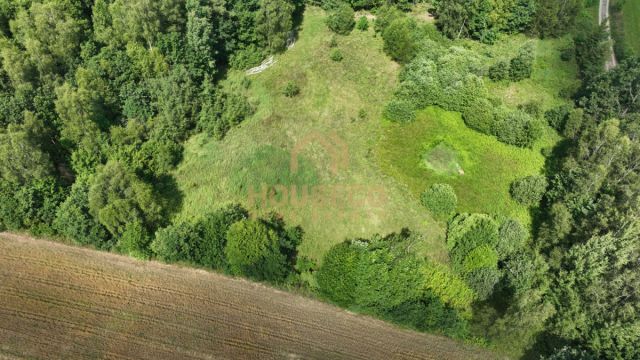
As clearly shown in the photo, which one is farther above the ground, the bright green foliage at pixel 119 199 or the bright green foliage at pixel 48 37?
the bright green foliage at pixel 48 37

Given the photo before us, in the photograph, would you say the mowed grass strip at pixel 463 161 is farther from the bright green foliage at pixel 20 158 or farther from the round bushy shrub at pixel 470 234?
the bright green foliage at pixel 20 158

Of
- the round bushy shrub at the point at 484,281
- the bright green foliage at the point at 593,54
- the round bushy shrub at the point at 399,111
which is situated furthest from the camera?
the bright green foliage at the point at 593,54

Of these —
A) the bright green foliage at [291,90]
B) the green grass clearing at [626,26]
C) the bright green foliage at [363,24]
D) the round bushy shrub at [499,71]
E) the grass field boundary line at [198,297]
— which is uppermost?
the green grass clearing at [626,26]

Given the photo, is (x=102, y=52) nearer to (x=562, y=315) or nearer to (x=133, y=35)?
(x=133, y=35)

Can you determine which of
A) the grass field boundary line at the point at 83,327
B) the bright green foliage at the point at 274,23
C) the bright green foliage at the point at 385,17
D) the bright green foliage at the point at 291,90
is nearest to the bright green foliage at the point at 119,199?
the grass field boundary line at the point at 83,327

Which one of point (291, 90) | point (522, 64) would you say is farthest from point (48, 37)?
point (522, 64)

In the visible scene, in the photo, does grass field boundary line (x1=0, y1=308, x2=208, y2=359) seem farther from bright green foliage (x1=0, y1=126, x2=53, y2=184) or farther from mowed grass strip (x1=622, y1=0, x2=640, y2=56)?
mowed grass strip (x1=622, y1=0, x2=640, y2=56)
